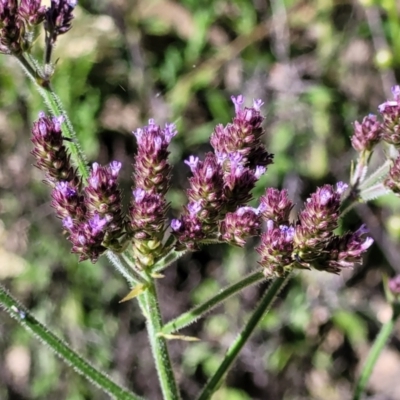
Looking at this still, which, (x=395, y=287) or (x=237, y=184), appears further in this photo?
(x=395, y=287)

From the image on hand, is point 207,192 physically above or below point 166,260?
above

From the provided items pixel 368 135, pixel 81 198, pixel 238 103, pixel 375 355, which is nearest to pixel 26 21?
pixel 81 198

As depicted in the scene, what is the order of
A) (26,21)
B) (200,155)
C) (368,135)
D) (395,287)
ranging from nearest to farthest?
(26,21), (368,135), (395,287), (200,155)

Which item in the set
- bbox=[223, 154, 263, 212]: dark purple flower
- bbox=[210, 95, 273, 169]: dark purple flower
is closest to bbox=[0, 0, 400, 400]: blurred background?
bbox=[210, 95, 273, 169]: dark purple flower

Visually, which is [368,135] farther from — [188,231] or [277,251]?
[188,231]

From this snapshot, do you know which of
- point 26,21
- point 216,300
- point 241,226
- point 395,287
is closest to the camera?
point 241,226

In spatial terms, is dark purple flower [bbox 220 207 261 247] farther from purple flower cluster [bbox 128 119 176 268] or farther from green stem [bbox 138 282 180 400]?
green stem [bbox 138 282 180 400]

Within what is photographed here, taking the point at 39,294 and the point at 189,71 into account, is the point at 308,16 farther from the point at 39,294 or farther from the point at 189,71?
the point at 39,294
